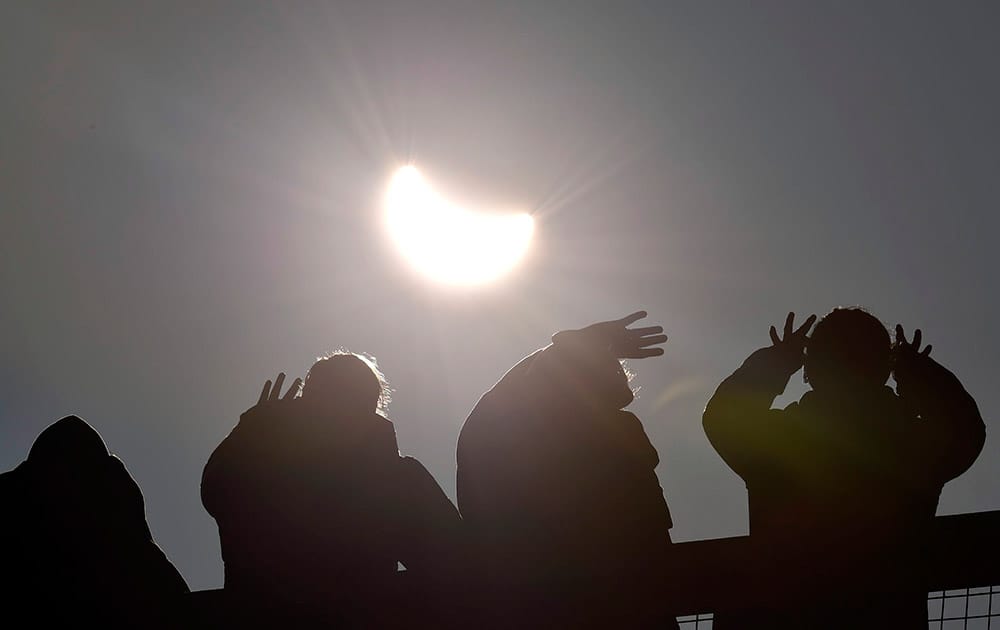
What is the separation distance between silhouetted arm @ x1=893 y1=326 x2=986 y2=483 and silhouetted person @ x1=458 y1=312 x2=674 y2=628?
0.97 m

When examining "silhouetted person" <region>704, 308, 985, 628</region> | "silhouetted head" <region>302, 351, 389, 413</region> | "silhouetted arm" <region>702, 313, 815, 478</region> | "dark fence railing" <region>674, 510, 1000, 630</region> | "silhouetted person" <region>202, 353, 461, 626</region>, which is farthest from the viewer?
"silhouetted head" <region>302, 351, 389, 413</region>

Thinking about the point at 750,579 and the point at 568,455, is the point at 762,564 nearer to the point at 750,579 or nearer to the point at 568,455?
the point at 750,579

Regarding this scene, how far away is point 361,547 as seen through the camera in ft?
12.3

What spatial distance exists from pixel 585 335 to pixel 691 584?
2060mm

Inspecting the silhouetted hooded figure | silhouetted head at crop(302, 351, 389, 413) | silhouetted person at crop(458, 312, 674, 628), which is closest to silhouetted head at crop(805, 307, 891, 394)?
silhouetted person at crop(458, 312, 674, 628)

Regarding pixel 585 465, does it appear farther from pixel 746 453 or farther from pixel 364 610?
pixel 364 610

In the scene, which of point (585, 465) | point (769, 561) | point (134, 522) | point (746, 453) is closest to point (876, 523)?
point (769, 561)

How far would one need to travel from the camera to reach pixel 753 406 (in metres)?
3.68

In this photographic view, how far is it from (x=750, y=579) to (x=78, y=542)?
2.28 metres

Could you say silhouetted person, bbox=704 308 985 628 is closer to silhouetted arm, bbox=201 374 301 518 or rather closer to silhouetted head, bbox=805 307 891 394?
silhouetted head, bbox=805 307 891 394

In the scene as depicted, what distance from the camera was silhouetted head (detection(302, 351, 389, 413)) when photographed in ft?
13.8

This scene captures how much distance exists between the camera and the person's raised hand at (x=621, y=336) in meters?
4.00

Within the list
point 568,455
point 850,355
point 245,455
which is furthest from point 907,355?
point 245,455

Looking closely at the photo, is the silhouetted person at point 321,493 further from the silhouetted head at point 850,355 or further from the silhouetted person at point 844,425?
the silhouetted head at point 850,355
